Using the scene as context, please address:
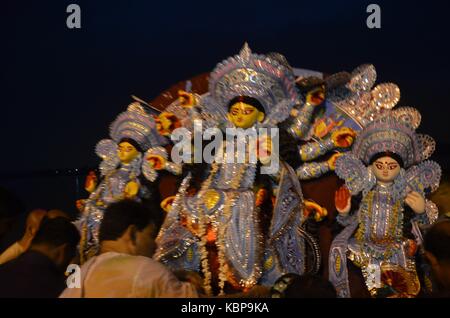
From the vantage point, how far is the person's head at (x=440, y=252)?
2.58 meters

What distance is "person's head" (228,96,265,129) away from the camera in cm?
439

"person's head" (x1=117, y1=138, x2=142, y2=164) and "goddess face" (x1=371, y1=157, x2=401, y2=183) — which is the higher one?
"person's head" (x1=117, y1=138, x2=142, y2=164)

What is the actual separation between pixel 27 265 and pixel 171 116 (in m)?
2.07

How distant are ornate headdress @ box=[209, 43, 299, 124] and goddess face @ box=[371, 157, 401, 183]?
648 millimetres

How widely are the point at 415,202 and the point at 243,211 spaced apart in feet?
3.46

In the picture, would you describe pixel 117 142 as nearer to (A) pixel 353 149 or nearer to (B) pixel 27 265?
(A) pixel 353 149

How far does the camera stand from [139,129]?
16.3 ft

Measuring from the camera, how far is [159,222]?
4.85 meters

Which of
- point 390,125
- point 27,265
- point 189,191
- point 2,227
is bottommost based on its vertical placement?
point 27,265

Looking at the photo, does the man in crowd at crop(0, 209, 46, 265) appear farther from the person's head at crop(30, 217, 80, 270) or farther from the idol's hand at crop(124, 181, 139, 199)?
the person's head at crop(30, 217, 80, 270)

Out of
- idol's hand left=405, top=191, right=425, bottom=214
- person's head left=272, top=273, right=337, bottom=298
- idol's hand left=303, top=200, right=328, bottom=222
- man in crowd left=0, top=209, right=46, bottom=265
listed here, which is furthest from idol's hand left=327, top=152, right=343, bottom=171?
person's head left=272, top=273, right=337, bottom=298
